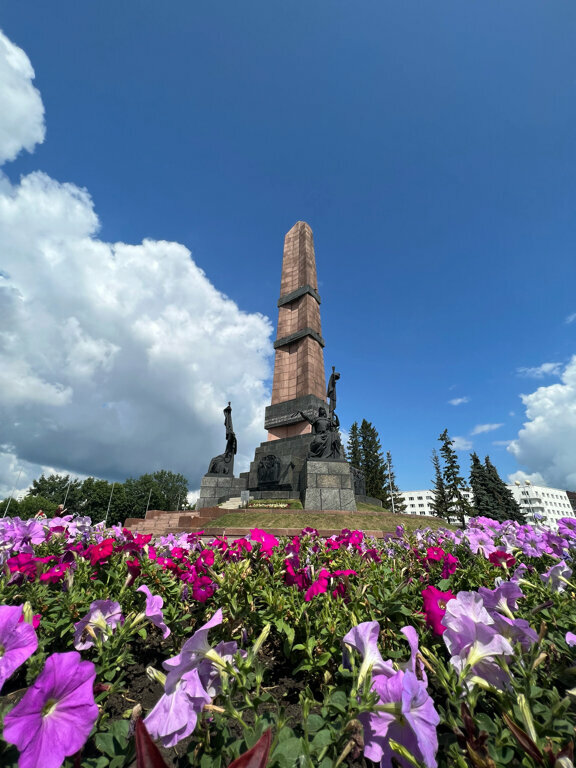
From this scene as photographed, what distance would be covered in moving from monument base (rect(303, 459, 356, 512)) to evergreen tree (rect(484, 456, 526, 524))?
1243 inches

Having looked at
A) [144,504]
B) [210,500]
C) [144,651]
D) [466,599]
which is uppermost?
[144,504]

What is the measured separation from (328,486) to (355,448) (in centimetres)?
4124

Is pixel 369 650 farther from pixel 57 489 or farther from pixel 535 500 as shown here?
pixel 535 500

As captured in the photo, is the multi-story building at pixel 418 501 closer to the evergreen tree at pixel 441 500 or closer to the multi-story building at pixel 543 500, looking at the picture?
the multi-story building at pixel 543 500

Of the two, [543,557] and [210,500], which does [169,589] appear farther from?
[210,500]

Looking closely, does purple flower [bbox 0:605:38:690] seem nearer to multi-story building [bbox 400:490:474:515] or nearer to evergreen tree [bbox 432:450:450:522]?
evergreen tree [bbox 432:450:450:522]

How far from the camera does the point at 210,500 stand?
17359 millimetres

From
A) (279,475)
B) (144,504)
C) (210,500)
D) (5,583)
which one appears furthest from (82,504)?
(5,583)

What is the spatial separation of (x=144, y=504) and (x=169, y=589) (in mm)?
64370

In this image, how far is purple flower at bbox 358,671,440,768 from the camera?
0.93 meters

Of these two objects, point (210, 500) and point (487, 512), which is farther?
point (487, 512)

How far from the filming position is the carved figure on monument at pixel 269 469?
16406mm

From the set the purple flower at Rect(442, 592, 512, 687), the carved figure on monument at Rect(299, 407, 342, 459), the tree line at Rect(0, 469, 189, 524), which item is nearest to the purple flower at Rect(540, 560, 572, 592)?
the purple flower at Rect(442, 592, 512, 687)

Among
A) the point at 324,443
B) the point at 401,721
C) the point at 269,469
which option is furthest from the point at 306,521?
the point at 401,721
